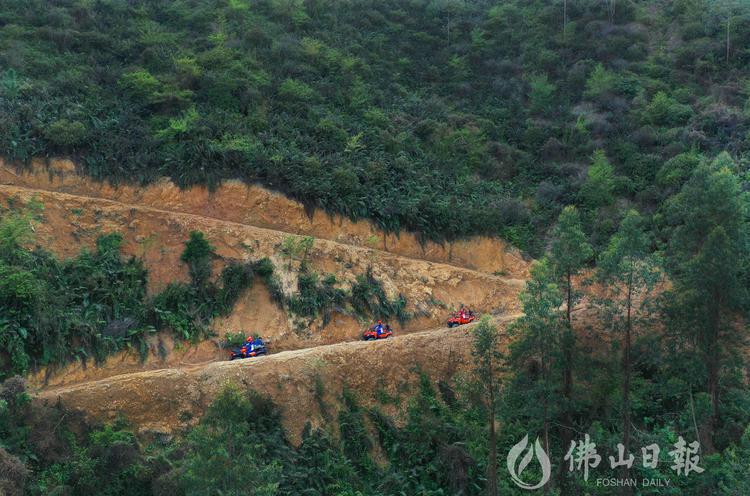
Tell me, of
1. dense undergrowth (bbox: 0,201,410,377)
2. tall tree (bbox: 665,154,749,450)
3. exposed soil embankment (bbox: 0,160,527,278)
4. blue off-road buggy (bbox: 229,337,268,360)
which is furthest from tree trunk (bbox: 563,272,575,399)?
exposed soil embankment (bbox: 0,160,527,278)

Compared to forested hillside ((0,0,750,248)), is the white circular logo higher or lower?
lower

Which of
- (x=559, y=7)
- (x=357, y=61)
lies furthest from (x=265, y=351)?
(x=559, y=7)

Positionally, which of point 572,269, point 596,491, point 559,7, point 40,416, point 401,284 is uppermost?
point 559,7

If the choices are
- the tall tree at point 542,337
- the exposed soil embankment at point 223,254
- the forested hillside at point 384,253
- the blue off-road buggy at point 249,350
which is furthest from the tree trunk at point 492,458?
the blue off-road buggy at point 249,350

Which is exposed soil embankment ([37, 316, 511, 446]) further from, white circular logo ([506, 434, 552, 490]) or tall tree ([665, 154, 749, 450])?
tall tree ([665, 154, 749, 450])

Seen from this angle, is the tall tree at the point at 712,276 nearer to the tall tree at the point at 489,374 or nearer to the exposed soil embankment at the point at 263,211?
the tall tree at the point at 489,374

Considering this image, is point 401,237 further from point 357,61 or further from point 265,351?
point 357,61

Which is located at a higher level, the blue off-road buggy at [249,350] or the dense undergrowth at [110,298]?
the dense undergrowth at [110,298]
